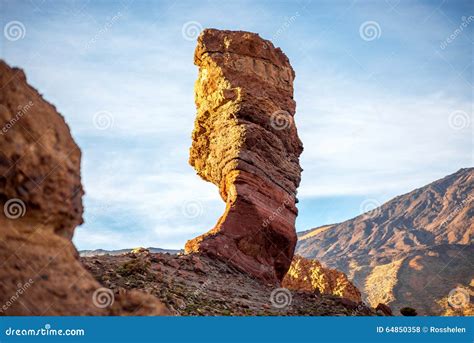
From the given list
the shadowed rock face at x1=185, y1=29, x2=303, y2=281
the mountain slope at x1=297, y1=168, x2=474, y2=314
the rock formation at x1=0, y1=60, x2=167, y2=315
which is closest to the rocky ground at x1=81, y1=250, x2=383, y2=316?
the shadowed rock face at x1=185, y1=29, x2=303, y2=281

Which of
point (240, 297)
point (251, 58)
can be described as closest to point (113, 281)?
point (240, 297)

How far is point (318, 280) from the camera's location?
48312mm

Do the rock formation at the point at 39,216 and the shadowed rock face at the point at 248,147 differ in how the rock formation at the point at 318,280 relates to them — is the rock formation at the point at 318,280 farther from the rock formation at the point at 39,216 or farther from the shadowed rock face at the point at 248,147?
the rock formation at the point at 39,216

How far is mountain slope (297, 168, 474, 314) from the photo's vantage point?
7856 cm

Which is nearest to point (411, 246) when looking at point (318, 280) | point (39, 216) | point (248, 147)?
point (318, 280)

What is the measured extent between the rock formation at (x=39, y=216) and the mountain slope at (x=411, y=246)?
69098 mm

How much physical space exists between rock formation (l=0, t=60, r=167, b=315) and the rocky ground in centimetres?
572

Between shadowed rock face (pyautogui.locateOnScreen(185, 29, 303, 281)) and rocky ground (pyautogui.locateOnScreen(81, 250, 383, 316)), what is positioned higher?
shadowed rock face (pyautogui.locateOnScreen(185, 29, 303, 281))

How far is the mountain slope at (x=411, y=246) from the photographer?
78.6 meters

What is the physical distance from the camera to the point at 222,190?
89.7 ft

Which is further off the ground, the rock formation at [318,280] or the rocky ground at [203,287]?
the rock formation at [318,280]

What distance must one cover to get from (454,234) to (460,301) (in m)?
60.2

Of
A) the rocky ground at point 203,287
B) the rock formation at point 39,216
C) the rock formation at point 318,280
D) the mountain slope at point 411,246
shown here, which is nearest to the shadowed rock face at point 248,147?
the rocky ground at point 203,287

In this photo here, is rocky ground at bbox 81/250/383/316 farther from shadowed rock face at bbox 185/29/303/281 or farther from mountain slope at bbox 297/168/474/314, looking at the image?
mountain slope at bbox 297/168/474/314
